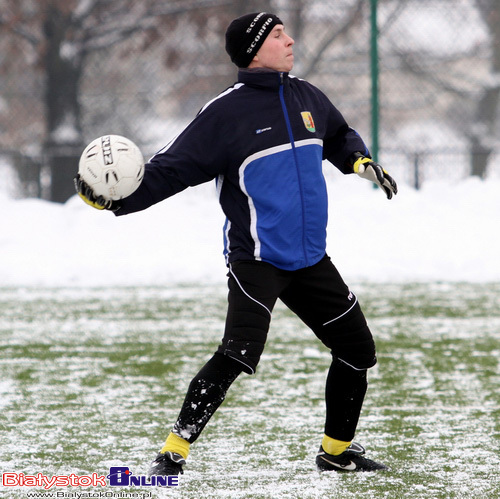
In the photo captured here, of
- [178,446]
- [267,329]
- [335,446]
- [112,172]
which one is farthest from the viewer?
[335,446]

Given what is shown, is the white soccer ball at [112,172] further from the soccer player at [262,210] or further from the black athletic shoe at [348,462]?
the black athletic shoe at [348,462]

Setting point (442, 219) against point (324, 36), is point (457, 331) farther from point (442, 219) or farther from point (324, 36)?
point (324, 36)

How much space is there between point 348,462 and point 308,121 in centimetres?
141

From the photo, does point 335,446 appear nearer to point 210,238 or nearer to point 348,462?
point 348,462

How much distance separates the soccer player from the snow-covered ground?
557 cm

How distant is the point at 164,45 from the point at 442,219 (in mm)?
4249

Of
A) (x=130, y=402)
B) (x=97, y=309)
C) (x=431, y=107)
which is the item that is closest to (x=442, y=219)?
(x=431, y=107)

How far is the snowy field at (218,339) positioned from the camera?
412cm

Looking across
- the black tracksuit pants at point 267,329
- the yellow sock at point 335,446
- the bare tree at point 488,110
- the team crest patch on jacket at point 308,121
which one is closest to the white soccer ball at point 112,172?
the black tracksuit pants at point 267,329

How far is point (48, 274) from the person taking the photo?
32.9 feet

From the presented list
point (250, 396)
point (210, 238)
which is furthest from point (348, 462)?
point (210, 238)

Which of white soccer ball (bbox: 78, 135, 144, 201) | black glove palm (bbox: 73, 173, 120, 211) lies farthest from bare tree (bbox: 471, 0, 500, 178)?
black glove palm (bbox: 73, 173, 120, 211)

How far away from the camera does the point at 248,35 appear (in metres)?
4.04

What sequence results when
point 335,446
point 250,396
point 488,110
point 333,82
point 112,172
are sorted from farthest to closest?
point 488,110
point 333,82
point 250,396
point 335,446
point 112,172
